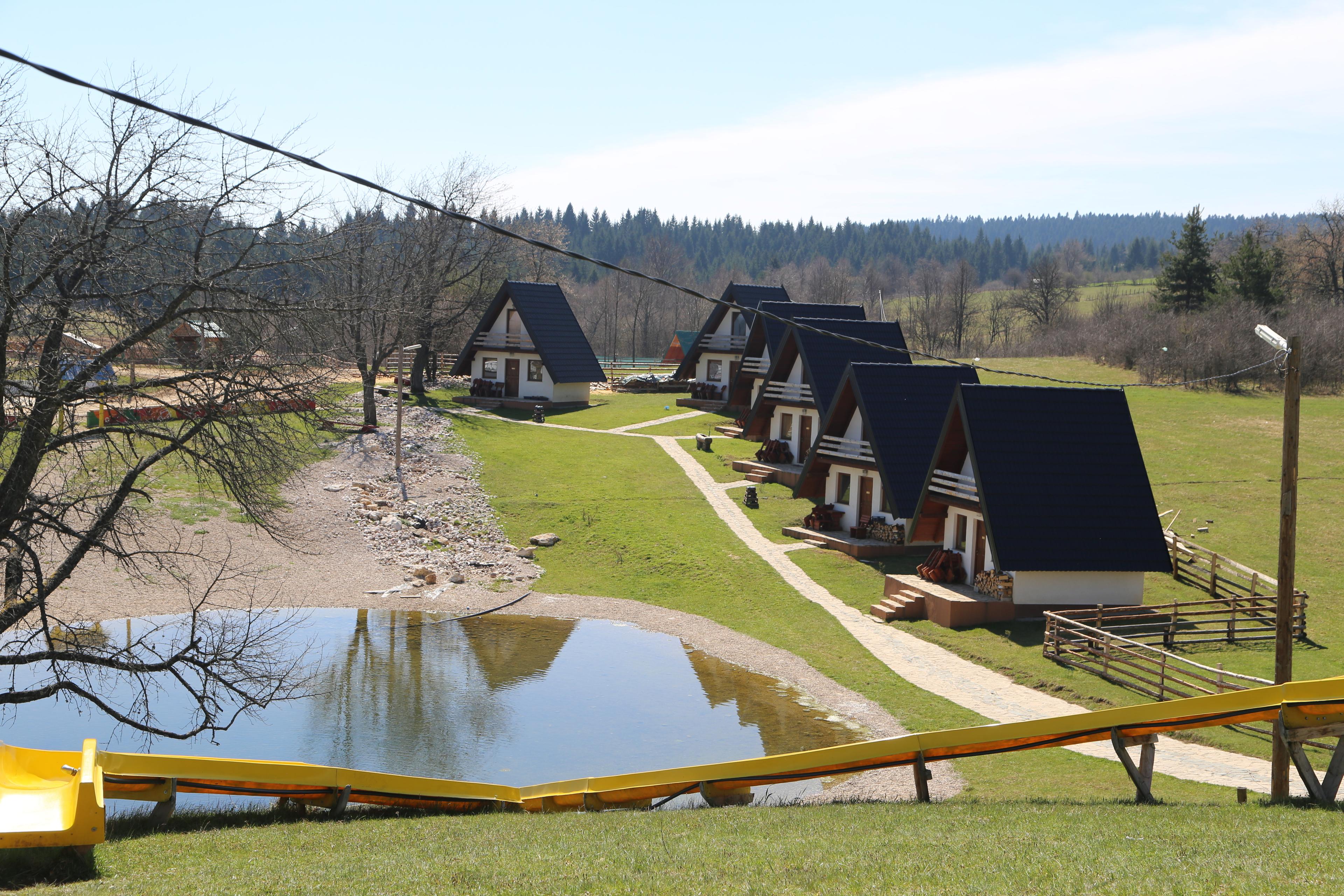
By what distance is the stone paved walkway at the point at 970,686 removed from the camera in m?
15.9

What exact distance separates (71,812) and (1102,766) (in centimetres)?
1519

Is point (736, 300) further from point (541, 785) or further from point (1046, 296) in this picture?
point (1046, 296)

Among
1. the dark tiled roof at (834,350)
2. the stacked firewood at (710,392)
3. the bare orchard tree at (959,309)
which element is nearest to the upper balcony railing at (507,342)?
the stacked firewood at (710,392)

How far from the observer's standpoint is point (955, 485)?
1033 inches

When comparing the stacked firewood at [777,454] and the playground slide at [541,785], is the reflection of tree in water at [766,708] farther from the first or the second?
the stacked firewood at [777,454]

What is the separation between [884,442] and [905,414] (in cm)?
147

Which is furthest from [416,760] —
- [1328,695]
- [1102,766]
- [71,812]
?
[1328,695]

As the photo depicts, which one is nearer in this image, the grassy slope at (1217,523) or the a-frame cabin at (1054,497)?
the grassy slope at (1217,523)

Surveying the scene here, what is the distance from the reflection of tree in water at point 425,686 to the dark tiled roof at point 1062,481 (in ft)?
40.7

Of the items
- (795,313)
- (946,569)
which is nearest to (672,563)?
(946,569)

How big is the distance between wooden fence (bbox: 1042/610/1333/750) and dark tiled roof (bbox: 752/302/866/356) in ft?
77.5

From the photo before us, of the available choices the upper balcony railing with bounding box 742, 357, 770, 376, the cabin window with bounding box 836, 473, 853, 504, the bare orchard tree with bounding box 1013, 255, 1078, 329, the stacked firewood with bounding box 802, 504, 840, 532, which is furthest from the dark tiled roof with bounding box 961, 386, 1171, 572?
the bare orchard tree with bounding box 1013, 255, 1078, 329

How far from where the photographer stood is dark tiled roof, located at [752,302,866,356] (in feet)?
145

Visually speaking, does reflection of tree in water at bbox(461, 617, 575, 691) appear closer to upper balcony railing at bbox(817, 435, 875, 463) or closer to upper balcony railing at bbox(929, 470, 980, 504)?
upper balcony railing at bbox(817, 435, 875, 463)
